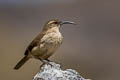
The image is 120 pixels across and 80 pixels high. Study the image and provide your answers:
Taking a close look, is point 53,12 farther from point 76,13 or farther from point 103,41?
point 103,41

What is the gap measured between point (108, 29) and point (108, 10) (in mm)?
2878

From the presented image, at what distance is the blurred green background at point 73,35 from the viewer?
861 inches

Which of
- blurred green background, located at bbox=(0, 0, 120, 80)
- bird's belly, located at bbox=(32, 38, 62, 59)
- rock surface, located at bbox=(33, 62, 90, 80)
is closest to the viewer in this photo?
rock surface, located at bbox=(33, 62, 90, 80)

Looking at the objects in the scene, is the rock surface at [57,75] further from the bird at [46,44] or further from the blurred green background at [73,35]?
the blurred green background at [73,35]

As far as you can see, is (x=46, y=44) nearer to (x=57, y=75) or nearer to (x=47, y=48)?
(x=47, y=48)

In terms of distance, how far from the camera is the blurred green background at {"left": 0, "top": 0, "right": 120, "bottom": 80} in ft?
71.8

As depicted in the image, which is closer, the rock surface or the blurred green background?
the rock surface

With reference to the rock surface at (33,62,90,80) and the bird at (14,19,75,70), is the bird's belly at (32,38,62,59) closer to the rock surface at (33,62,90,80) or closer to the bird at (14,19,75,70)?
the bird at (14,19,75,70)

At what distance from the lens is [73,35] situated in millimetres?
27531

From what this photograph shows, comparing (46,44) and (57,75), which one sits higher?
(46,44)

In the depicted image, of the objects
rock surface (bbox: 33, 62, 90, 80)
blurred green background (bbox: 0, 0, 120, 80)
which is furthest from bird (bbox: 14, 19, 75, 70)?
blurred green background (bbox: 0, 0, 120, 80)

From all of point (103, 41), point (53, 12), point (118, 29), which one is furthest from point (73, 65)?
point (53, 12)

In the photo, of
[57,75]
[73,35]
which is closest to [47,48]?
[57,75]

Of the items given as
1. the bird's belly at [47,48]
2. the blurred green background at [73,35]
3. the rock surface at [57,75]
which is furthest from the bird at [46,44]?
the blurred green background at [73,35]
